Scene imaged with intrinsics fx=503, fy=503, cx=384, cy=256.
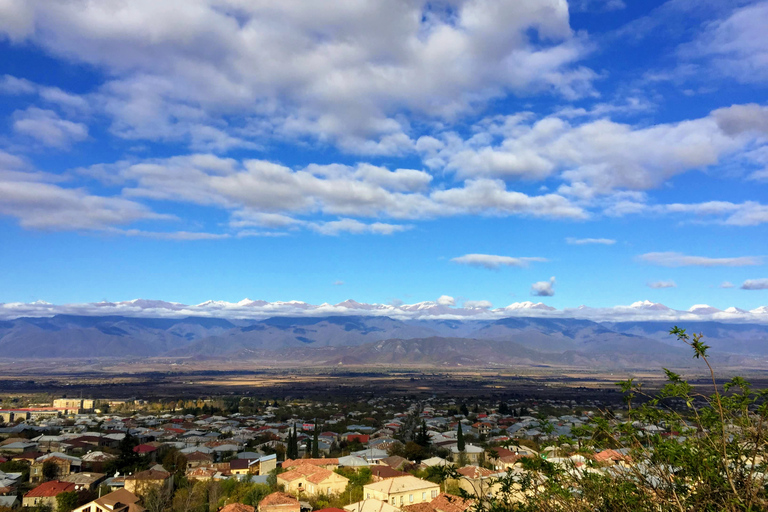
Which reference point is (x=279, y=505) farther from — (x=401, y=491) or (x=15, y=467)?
(x=15, y=467)

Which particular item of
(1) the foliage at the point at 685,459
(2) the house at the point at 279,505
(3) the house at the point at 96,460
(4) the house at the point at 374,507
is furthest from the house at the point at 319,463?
(1) the foliage at the point at 685,459

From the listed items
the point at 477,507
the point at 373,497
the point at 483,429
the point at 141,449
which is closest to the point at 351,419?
the point at 483,429

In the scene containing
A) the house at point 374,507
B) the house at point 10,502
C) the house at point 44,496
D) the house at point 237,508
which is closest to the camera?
the house at point 374,507

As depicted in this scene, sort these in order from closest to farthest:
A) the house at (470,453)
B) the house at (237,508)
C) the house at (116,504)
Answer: the house at (237,508) → the house at (116,504) → the house at (470,453)

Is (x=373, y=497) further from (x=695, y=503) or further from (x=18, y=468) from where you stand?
(x=18, y=468)

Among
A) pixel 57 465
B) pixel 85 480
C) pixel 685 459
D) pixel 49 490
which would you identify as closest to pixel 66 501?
pixel 49 490

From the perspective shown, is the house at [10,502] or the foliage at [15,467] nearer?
the house at [10,502]

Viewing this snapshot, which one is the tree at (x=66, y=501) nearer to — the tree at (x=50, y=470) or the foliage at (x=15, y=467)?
the tree at (x=50, y=470)
